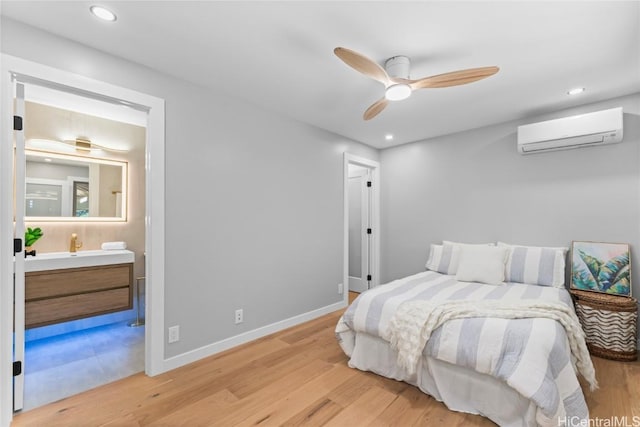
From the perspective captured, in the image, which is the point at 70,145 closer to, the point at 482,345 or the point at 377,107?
the point at 377,107

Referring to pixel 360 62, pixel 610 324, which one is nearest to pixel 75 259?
pixel 360 62

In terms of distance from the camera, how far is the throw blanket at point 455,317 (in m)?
1.92

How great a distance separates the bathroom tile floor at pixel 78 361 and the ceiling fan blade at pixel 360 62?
286 cm

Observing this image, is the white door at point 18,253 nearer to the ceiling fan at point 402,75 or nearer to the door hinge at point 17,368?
the door hinge at point 17,368

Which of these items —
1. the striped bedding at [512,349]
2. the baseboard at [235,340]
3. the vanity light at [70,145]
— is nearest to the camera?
the striped bedding at [512,349]

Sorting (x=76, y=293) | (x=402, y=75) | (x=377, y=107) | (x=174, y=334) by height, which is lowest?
(x=174, y=334)

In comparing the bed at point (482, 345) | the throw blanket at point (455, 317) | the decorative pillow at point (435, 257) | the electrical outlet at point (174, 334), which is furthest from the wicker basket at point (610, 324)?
the electrical outlet at point (174, 334)

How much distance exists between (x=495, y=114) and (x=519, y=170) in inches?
28.3

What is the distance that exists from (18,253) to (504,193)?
4489 mm

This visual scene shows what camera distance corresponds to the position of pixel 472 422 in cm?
177

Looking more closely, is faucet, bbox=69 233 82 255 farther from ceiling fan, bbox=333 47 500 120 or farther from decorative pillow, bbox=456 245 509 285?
decorative pillow, bbox=456 245 509 285

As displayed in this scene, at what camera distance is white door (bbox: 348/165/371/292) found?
4.74 m

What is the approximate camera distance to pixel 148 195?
89.6 inches

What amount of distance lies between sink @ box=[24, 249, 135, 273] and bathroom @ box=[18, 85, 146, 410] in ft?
0.63
